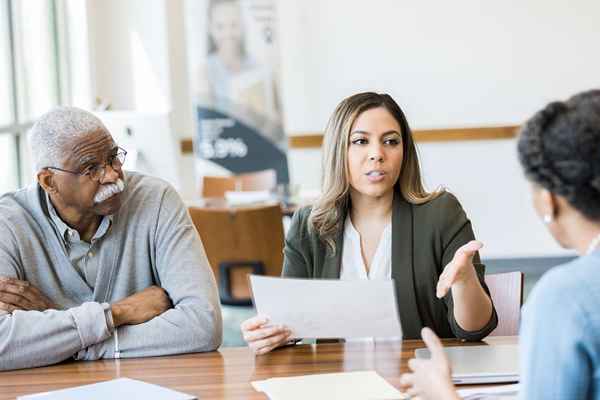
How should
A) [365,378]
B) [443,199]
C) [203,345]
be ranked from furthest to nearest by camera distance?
[443,199] → [203,345] → [365,378]

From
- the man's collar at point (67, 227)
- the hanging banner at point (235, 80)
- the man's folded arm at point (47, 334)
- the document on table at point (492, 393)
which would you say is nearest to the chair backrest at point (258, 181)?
the hanging banner at point (235, 80)

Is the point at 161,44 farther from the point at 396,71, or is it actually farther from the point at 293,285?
the point at 293,285

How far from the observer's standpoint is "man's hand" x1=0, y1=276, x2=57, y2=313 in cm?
235

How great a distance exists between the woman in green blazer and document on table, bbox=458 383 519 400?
2.00ft

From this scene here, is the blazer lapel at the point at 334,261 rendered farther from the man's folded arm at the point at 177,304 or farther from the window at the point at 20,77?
the window at the point at 20,77

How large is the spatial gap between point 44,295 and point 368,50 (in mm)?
5092

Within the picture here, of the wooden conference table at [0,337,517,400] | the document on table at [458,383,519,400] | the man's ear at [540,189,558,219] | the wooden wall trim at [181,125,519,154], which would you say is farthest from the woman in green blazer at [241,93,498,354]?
the wooden wall trim at [181,125,519,154]

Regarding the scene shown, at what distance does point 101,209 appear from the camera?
2.50 metres

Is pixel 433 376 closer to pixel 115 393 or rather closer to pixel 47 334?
pixel 115 393

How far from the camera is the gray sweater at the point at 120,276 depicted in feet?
7.48

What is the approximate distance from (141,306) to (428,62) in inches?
202

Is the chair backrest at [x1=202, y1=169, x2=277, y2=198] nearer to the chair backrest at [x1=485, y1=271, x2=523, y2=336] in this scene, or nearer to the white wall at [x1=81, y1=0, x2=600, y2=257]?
the white wall at [x1=81, y1=0, x2=600, y2=257]

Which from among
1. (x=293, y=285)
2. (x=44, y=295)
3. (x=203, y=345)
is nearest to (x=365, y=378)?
(x=293, y=285)

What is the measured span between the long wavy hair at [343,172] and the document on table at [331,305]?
500mm
